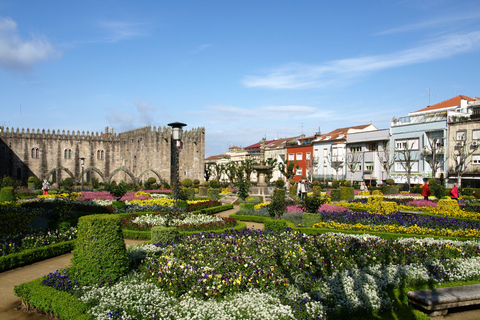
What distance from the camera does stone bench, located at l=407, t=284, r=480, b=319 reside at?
6.07m

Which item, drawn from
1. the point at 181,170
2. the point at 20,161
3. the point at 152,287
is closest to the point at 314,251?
the point at 152,287

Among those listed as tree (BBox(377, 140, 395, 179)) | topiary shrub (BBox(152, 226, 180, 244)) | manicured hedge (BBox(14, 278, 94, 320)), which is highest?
tree (BBox(377, 140, 395, 179))

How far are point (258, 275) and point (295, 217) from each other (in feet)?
26.8

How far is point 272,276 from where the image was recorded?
659cm

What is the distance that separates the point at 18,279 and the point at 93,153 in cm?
4057

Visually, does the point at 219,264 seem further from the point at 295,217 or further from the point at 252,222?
the point at 252,222

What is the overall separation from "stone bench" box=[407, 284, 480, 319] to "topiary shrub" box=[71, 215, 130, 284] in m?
5.35

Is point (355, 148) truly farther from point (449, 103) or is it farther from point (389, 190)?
point (389, 190)

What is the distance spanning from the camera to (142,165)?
3981 centimetres

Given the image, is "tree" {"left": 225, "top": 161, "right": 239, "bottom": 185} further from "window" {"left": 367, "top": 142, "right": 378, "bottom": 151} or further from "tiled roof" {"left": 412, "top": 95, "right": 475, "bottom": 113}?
"tiled roof" {"left": 412, "top": 95, "right": 475, "bottom": 113}

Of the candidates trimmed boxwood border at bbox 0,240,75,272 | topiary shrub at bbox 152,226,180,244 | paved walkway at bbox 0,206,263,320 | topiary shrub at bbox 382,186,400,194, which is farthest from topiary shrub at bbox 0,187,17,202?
topiary shrub at bbox 382,186,400,194

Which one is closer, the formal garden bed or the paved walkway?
the formal garden bed

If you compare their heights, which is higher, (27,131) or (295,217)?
(27,131)

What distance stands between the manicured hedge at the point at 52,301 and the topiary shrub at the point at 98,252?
460 mm
